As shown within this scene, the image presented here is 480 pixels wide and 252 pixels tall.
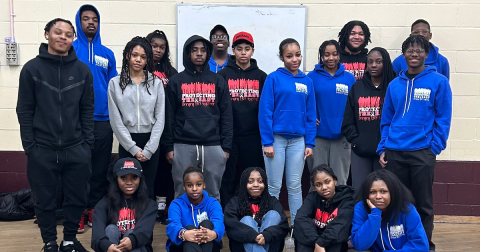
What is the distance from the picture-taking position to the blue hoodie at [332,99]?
164 inches

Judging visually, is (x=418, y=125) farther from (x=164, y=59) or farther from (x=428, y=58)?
(x=164, y=59)

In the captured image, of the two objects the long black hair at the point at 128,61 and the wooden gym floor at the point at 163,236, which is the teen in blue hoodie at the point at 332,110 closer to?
the wooden gym floor at the point at 163,236

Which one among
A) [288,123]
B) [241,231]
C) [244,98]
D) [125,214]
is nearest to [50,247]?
[125,214]

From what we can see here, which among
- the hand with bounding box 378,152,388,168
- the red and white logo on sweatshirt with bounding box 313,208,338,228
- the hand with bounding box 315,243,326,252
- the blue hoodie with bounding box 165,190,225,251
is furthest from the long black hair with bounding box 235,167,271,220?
the hand with bounding box 378,152,388,168

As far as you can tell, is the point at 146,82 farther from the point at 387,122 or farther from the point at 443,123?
the point at 443,123

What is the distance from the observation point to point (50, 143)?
137 inches

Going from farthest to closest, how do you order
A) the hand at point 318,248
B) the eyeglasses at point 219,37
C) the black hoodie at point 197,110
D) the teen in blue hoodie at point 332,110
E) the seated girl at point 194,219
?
the eyeglasses at point 219,37, the teen in blue hoodie at point 332,110, the black hoodie at point 197,110, the seated girl at point 194,219, the hand at point 318,248

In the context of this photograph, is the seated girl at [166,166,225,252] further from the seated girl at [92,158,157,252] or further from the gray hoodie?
the gray hoodie

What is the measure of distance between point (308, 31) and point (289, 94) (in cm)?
118

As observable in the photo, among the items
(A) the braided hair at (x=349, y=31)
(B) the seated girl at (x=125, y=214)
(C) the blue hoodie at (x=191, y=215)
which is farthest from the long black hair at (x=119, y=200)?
(A) the braided hair at (x=349, y=31)

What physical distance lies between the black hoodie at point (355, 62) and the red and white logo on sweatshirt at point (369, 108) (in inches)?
19.8

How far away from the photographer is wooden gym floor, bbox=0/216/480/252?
395cm

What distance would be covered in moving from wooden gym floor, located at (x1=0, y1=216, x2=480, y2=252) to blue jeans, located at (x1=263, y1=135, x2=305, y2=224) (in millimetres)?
636

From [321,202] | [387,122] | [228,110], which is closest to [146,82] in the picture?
[228,110]
